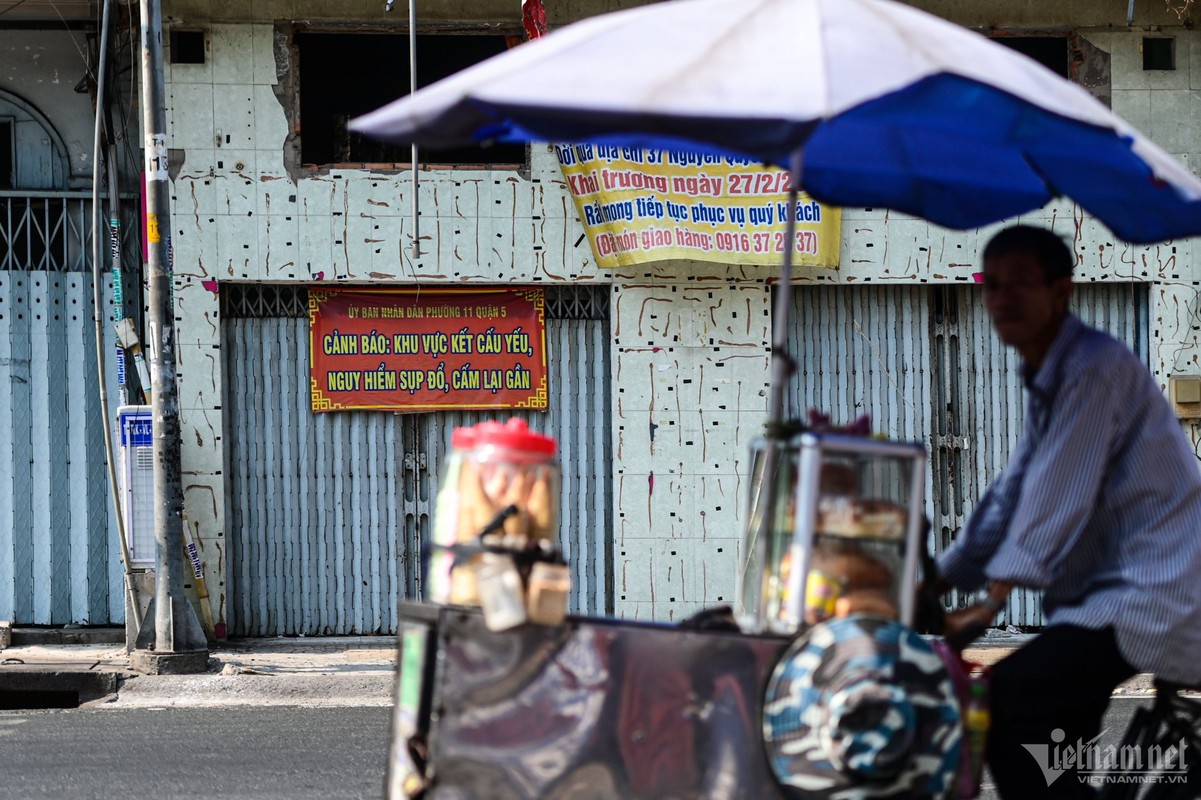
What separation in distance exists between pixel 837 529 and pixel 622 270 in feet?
24.4

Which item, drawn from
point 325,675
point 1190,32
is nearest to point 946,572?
point 325,675

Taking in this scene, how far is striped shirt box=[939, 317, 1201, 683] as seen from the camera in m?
3.21

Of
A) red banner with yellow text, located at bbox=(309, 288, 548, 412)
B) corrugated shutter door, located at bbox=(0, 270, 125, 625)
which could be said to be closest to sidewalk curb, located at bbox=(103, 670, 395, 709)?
corrugated shutter door, located at bbox=(0, 270, 125, 625)

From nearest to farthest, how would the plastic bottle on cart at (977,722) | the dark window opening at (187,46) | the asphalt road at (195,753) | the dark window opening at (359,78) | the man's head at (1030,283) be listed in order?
the plastic bottle on cart at (977,722) < the man's head at (1030,283) < the asphalt road at (195,753) < the dark window opening at (187,46) < the dark window opening at (359,78)

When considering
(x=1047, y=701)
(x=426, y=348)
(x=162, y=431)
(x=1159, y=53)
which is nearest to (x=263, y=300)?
(x=426, y=348)

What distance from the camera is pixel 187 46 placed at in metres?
10.3

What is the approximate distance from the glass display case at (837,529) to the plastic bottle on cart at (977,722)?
0.26m

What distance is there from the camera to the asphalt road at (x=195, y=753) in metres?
6.17

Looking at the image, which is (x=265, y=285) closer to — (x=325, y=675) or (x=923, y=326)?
(x=325, y=675)

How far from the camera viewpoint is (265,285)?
10.4 m

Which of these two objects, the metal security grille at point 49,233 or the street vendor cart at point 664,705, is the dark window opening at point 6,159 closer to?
the metal security grille at point 49,233

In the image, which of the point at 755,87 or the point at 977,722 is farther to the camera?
the point at 977,722

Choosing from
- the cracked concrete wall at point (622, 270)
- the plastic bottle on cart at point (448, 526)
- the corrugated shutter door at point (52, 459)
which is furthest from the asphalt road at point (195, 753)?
the plastic bottle on cart at point (448, 526)

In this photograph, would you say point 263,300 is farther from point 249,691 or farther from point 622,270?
point 249,691
